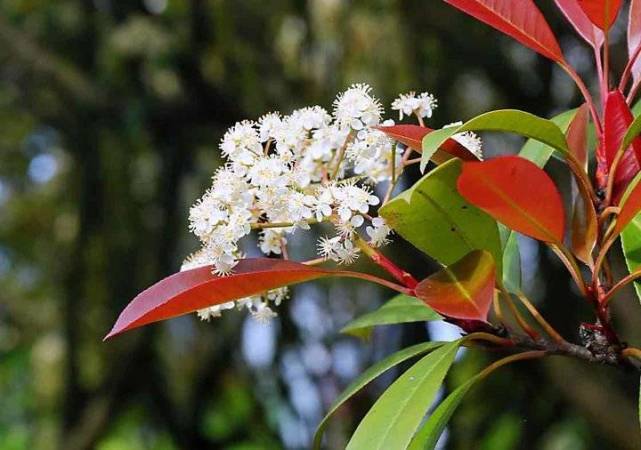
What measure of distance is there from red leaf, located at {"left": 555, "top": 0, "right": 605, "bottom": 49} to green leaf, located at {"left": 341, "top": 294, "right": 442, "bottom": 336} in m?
0.32

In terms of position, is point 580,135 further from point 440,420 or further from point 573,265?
point 440,420

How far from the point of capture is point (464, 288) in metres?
0.71

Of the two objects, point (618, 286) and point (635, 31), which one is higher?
point (635, 31)

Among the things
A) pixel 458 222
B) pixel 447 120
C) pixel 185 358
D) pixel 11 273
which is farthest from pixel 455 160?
pixel 11 273

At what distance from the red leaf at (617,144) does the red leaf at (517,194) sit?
3.1 inches

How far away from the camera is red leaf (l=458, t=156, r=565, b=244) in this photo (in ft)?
2.18

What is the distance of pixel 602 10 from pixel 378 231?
0.28 meters

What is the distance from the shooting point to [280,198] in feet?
2.46

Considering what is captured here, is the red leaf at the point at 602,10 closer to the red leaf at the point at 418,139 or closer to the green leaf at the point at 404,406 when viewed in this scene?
the red leaf at the point at 418,139

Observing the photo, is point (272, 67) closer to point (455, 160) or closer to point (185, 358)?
point (185, 358)

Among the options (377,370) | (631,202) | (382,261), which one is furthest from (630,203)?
(377,370)

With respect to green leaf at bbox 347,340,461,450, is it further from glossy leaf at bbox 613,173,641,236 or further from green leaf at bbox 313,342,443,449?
glossy leaf at bbox 613,173,641,236

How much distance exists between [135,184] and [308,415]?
1135mm

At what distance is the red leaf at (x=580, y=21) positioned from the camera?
0.87 m
